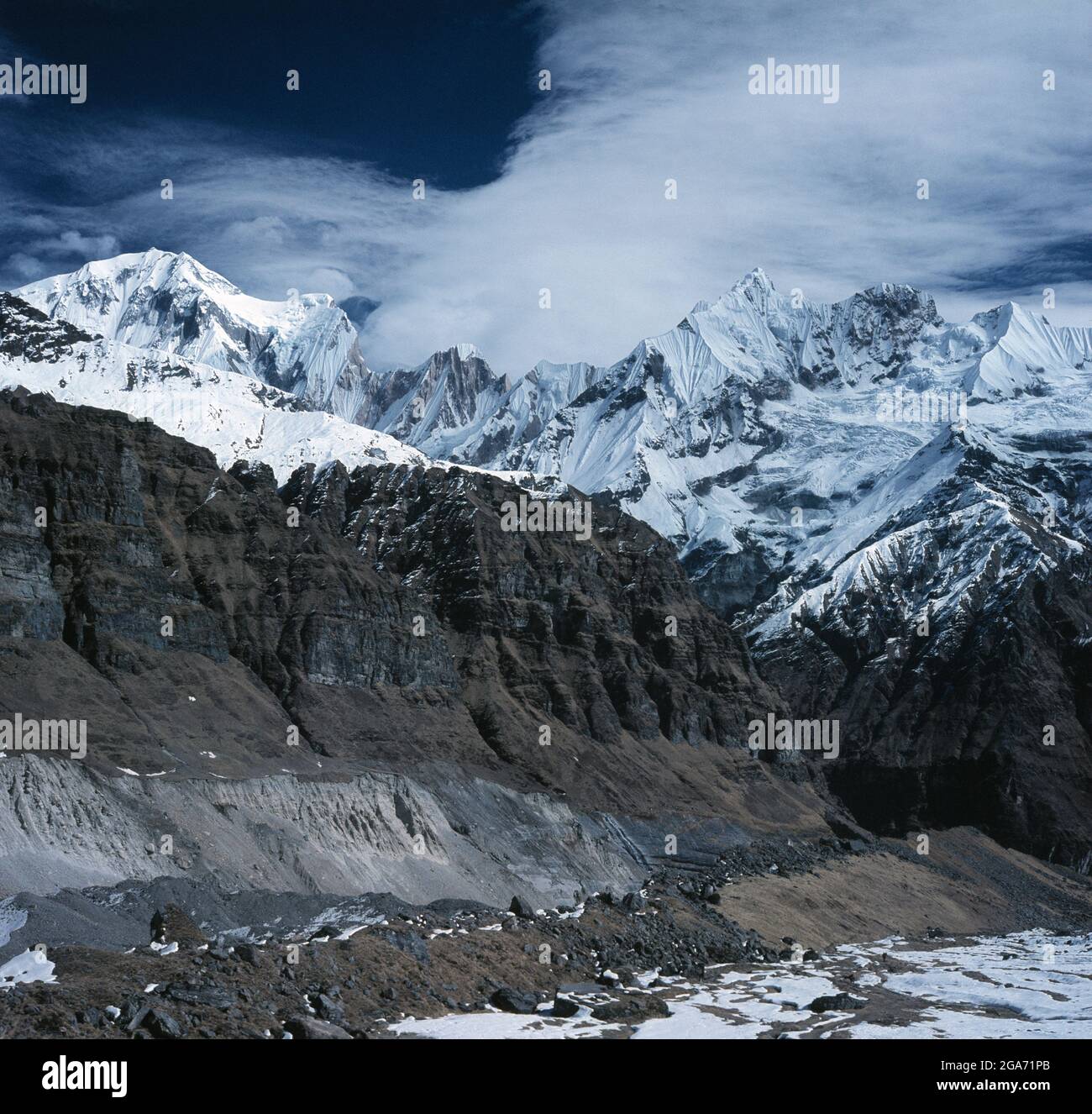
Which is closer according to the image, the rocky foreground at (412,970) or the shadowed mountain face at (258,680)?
the rocky foreground at (412,970)

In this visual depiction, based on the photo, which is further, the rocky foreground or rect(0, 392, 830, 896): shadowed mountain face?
rect(0, 392, 830, 896): shadowed mountain face

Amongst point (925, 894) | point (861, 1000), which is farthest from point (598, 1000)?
point (925, 894)

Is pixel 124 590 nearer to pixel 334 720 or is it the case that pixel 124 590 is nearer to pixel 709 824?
pixel 334 720

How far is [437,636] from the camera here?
592ft

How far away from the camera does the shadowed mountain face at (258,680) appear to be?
4806 inches

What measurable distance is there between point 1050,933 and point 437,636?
258 ft

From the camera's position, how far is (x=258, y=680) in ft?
511

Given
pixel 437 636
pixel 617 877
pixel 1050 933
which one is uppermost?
pixel 437 636

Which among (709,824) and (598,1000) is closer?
(598,1000)

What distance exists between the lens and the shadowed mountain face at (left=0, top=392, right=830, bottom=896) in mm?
122062

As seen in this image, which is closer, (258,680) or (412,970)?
(412,970)

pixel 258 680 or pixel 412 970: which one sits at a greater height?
pixel 258 680

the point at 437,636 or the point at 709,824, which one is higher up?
the point at 437,636
